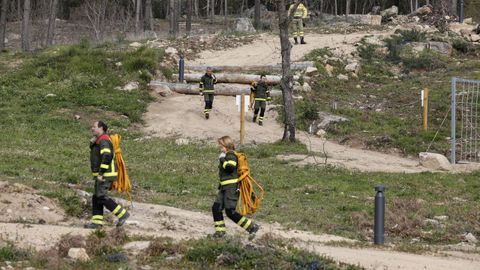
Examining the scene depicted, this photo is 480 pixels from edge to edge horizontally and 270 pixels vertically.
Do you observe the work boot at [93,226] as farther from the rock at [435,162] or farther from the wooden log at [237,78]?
the wooden log at [237,78]

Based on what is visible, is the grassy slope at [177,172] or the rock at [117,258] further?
the grassy slope at [177,172]

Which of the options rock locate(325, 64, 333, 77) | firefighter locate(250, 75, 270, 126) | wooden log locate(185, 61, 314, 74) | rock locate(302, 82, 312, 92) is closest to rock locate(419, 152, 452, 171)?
firefighter locate(250, 75, 270, 126)

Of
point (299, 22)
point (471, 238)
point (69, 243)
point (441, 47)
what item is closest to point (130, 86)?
point (299, 22)

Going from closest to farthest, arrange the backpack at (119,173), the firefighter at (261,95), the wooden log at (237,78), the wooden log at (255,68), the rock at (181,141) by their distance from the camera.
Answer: the backpack at (119,173), the rock at (181,141), the firefighter at (261,95), the wooden log at (237,78), the wooden log at (255,68)

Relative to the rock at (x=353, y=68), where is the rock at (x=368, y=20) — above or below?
above

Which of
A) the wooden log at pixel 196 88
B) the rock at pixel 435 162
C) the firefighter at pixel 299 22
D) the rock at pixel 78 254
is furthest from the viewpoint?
the firefighter at pixel 299 22

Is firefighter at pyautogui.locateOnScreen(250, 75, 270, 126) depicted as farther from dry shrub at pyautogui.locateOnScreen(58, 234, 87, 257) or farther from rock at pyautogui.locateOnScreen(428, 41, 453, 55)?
dry shrub at pyautogui.locateOnScreen(58, 234, 87, 257)

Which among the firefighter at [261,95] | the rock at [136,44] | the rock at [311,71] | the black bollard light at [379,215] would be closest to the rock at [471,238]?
the black bollard light at [379,215]

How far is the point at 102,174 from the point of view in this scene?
11992mm

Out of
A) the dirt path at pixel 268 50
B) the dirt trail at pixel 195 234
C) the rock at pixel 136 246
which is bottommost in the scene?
the dirt trail at pixel 195 234

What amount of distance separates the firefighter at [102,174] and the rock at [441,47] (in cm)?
3034

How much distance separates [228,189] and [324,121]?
15702 millimetres

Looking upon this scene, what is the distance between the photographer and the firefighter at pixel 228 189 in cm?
1160

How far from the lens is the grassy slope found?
594 inches
